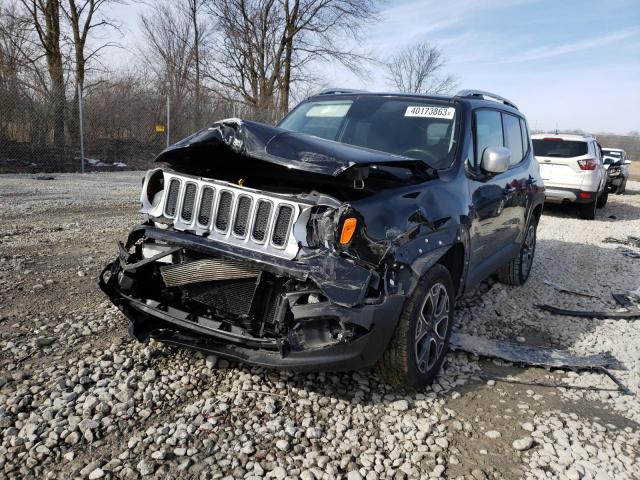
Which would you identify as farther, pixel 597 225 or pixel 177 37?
pixel 177 37

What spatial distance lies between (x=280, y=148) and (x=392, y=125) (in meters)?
1.58

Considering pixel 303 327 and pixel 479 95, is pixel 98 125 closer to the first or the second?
pixel 479 95

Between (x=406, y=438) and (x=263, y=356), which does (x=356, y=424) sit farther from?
(x=263, y=356)

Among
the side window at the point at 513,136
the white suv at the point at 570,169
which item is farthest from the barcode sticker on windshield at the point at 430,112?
the white suv at the point at 570,169

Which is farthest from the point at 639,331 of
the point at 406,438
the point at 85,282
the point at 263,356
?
the point at 85,282

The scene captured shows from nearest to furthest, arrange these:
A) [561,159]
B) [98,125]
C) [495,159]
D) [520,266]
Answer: [495,159]
[520,266]
[561,159]
[98,125]

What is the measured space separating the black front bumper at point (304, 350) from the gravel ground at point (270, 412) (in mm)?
314

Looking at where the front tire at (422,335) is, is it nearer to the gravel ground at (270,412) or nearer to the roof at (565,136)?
the gravel ground at (270,412)

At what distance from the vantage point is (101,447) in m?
2.22

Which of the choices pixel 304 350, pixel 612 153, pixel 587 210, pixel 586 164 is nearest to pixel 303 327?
pixel 304 350

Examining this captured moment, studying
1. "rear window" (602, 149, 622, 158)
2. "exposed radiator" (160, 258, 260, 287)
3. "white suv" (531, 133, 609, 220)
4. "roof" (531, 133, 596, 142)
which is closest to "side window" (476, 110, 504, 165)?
"exposed radiator" (160, 258, 260, 287)

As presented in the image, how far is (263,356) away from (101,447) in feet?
2.71

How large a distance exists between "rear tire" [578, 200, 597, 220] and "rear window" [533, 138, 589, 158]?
1.15 meters

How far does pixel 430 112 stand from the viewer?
3832 mm
